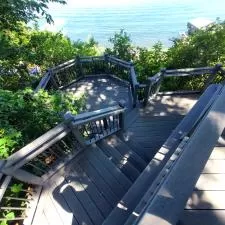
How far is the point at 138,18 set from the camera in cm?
3147

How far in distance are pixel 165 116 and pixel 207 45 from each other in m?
3.05

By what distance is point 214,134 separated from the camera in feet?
5.16

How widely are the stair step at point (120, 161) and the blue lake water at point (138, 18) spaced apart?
17.1 metres

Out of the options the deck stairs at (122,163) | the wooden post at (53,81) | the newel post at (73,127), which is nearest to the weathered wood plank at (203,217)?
the deck stairs at (122,163)

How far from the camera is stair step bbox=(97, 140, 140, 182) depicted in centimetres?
430

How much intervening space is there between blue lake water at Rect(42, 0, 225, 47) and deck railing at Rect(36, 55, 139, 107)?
12.6 meters

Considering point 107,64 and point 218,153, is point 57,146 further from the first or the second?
point 107,64

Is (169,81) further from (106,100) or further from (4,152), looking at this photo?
(4,152)

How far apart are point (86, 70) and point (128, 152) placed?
4.86 metres

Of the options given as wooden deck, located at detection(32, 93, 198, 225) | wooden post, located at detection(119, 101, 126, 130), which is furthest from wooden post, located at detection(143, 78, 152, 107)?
wooden post, located at detection(119, 101, 126, 130)

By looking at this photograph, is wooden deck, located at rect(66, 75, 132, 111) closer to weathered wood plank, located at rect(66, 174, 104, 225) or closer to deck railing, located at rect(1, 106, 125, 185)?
deck railing, located at rect(1, 106, 125, 185)

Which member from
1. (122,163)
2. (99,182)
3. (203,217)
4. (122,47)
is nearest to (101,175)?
(99,182)

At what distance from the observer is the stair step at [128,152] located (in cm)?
457

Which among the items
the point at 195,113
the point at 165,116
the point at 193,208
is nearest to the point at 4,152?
the point at 193,208
